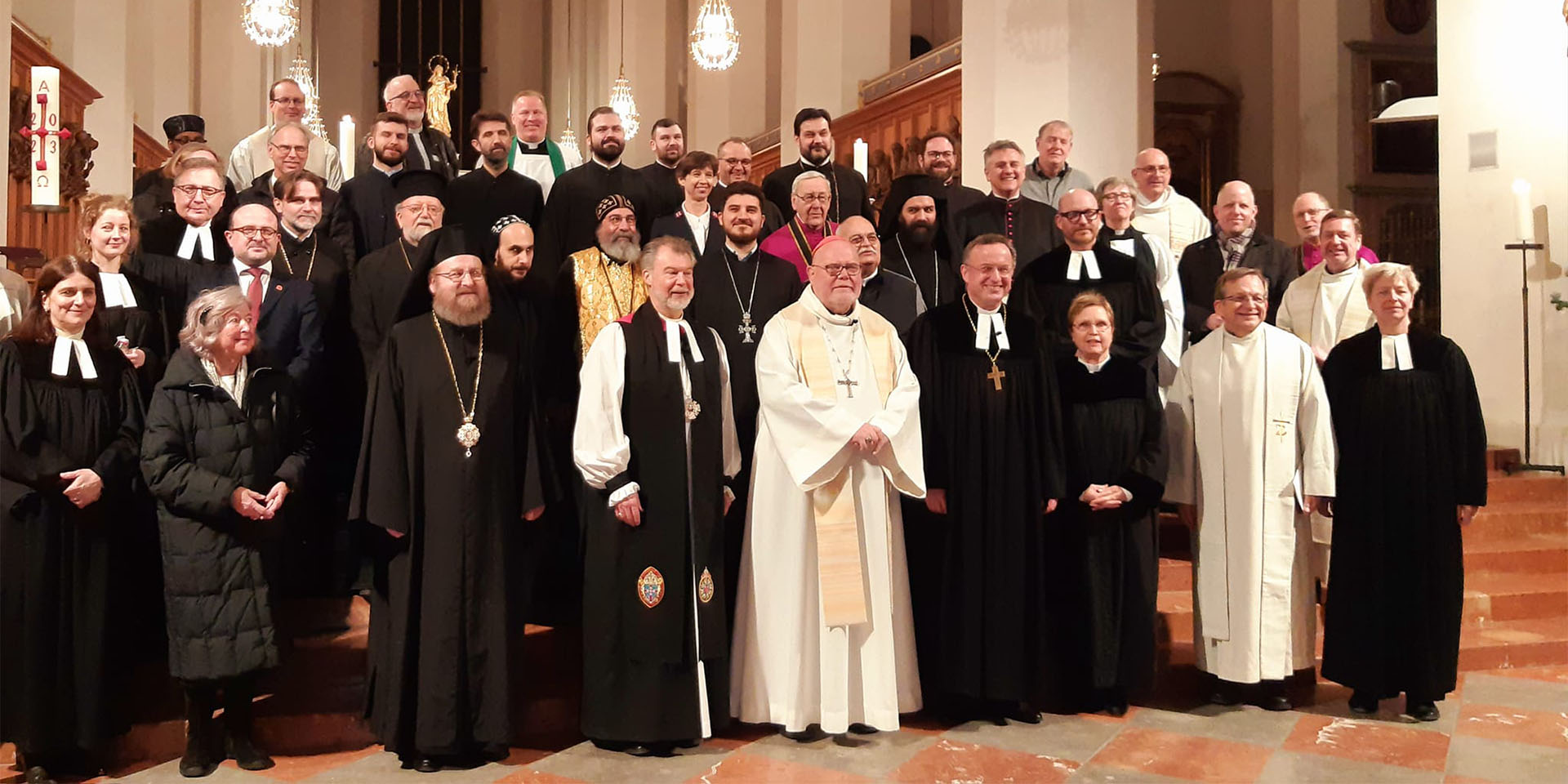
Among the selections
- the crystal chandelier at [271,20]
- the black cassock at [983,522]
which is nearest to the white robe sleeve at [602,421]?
the black cassock at [983,522]

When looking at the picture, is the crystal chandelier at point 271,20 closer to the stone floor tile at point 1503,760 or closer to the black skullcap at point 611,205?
the black skullcap at point 611,205

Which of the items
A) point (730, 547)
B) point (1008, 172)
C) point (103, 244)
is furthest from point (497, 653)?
point (1008, 172)

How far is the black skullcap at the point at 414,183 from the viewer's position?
638cm

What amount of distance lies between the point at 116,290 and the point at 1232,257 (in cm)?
521

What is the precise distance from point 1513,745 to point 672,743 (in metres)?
3.17

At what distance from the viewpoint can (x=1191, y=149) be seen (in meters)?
14.6

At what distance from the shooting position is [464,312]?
4.90m

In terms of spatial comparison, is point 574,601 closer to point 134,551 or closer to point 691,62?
point 134,551

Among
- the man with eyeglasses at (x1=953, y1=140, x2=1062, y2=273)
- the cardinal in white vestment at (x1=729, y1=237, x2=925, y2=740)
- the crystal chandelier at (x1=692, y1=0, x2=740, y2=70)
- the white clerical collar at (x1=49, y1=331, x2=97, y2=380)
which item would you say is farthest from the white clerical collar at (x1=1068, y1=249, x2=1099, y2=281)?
the crystal chandelier at (x1=692, y1=0, x2=740, y2=70)

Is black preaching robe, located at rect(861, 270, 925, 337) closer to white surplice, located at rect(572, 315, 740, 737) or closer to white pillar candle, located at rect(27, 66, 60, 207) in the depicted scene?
white surplice, located at rect(572, 315, 740, 737)

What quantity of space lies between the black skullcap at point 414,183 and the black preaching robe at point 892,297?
2058 mm

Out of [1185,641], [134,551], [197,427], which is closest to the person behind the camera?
[197,427]

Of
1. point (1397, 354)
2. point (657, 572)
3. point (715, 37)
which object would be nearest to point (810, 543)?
point (657, 572)

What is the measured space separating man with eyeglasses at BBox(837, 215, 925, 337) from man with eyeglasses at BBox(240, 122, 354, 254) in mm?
2262
